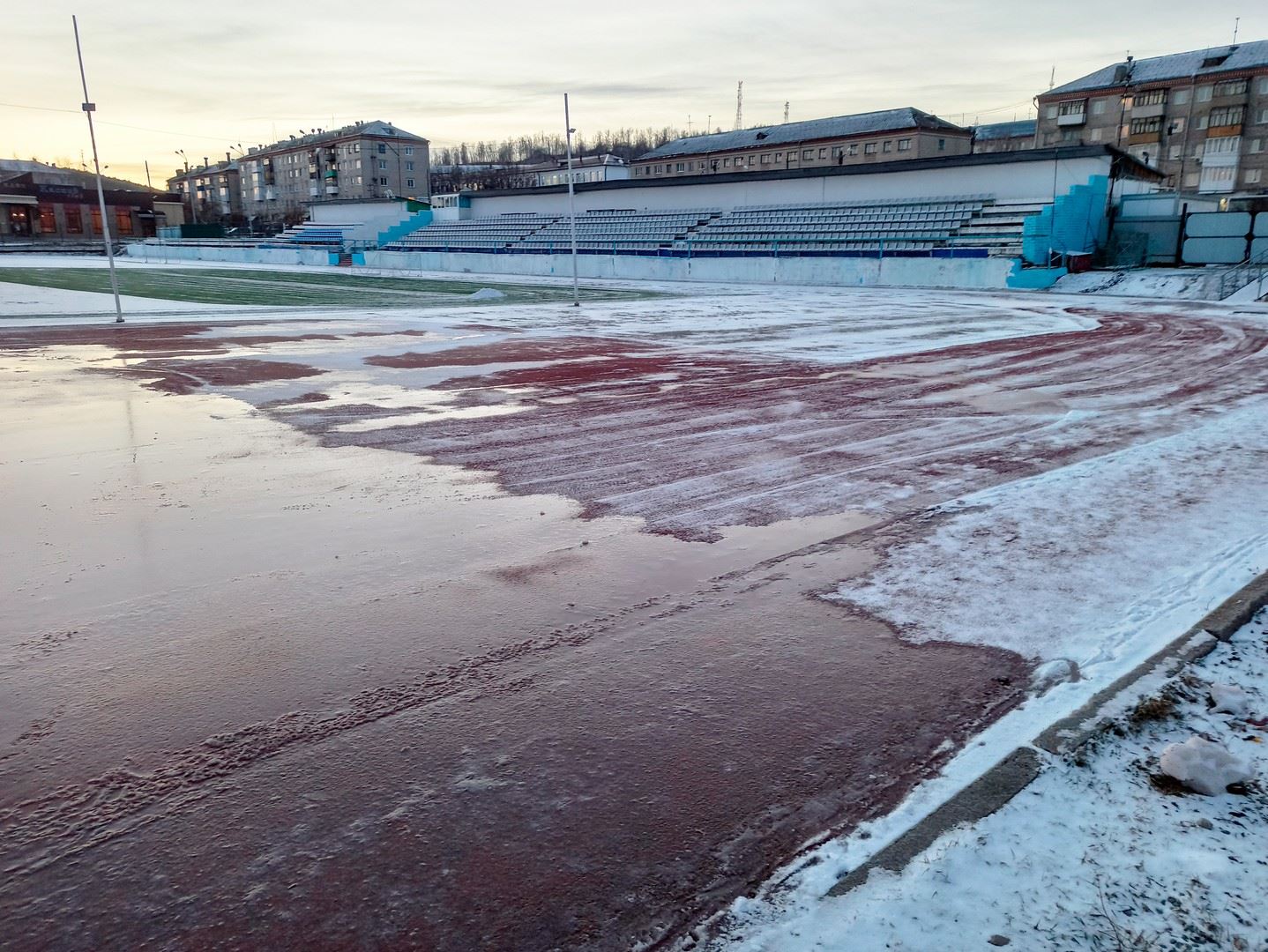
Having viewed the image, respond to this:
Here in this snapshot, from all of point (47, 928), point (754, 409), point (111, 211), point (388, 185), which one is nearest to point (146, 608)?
point (47, 928)

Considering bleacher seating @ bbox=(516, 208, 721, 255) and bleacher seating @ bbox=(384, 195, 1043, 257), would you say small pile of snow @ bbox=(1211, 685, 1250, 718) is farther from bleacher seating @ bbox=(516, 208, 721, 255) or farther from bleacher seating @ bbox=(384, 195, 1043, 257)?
bleacher seating @ bbox=(516, 208, 721, 255)

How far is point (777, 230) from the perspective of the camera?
4684 cm

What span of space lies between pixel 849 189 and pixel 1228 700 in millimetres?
46741

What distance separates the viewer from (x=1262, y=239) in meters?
32.8

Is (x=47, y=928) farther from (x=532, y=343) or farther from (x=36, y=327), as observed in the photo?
(x=36, y=327)

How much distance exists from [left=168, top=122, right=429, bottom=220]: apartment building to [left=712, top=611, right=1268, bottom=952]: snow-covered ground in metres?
121

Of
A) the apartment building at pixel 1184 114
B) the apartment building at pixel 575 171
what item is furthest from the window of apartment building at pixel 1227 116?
the apartment building at pixel 575 171

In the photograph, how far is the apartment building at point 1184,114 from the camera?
234ft

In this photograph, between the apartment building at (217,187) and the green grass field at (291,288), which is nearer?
the green grass field at (291,288)

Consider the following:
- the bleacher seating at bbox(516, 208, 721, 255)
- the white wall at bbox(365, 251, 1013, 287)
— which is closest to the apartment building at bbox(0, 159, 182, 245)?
the bleacher seating at bbox(516, 208, 721, 255)

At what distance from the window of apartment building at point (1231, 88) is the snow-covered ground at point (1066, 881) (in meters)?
87.2

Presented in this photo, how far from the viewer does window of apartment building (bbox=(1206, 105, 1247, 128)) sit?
234 feet

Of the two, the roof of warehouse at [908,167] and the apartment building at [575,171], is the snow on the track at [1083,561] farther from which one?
the apartment building at [575,171]

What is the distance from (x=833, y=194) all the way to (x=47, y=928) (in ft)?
162
